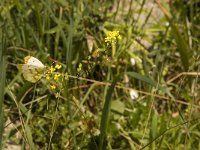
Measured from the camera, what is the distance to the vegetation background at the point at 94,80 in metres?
1.89

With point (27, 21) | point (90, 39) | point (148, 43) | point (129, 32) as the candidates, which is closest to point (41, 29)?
point (27, 21)

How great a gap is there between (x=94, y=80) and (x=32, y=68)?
0.61m

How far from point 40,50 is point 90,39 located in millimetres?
319

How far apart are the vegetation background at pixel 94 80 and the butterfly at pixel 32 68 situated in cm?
34

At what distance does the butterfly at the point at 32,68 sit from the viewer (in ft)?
4.49

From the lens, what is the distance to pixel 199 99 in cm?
217

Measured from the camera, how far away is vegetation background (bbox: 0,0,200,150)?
74.2 inches

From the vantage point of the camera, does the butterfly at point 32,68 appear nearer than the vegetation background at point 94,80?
Yes

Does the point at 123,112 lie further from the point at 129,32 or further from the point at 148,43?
the point at 148,43

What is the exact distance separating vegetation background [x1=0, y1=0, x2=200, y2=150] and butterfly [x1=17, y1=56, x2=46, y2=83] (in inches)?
13.4

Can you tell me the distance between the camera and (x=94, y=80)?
1.97m

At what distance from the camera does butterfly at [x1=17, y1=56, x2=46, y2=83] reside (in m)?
1.37

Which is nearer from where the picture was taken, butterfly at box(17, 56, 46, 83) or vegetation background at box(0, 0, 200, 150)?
butterfly at box(17, 56, 46, 83)

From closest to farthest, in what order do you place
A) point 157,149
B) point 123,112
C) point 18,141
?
point 157,149 → point 18,141 → point 123,112
